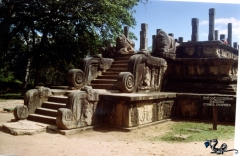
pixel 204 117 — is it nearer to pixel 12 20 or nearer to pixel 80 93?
pixel 80 93

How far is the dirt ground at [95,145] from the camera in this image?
455 centimetres

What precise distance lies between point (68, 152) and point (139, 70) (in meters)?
3.57

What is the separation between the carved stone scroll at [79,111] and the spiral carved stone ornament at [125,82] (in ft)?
2.63

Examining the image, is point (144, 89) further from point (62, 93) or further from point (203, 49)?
point (203, 49)

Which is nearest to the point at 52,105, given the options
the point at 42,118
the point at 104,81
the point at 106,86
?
the point at 42,118

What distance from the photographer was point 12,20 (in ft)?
36.2

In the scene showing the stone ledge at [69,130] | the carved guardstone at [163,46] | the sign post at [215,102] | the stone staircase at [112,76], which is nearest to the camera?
the stone ledge at [69,130]

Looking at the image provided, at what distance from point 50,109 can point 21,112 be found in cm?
75

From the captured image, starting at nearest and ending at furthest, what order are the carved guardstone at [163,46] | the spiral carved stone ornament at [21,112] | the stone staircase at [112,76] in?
1. the spiral carved stone ornament at [21,112]
2. the stone staircase at [112,76]
3. the carved guardstone at [163,46]

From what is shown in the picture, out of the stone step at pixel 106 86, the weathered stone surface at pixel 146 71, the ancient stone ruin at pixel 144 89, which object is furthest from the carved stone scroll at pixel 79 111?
the weathered stone surface at pixel 146 71

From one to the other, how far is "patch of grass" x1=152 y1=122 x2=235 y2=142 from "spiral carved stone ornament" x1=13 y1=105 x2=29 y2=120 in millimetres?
3457

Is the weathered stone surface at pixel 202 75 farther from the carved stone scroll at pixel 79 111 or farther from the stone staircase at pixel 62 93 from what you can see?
the carved stone scroll at pixel 79 111

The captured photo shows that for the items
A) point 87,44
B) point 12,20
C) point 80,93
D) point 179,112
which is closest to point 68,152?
point 80,93

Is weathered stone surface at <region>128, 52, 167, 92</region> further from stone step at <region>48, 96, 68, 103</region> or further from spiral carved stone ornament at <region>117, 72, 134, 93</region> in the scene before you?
stone step at <region>48, 96, 68, 103</region>
